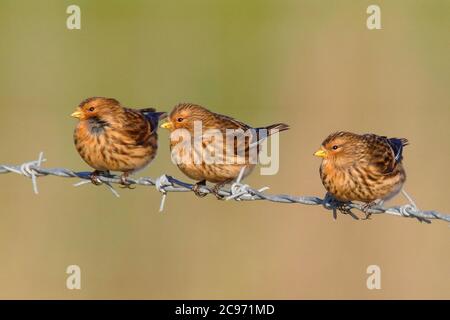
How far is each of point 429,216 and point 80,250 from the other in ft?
18.2

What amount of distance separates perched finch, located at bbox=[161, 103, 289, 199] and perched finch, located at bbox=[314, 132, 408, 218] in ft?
1.49

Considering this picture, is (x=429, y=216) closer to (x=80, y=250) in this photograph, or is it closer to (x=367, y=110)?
(x=80, y=250)

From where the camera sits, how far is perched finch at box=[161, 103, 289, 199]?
8664 millimetres

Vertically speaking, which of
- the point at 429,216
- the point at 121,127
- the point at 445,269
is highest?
the point at 121,127

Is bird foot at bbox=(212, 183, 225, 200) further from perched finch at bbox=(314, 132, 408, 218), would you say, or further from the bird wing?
the bird wing

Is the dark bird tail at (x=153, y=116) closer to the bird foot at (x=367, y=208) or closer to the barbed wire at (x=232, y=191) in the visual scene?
the barbed wire at (x=232, y=191)

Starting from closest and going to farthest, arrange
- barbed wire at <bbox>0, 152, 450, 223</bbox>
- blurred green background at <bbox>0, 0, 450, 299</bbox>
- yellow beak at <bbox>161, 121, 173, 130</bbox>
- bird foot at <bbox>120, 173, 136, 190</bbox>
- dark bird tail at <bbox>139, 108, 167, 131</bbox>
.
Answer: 1. barbed wire at <bbox>0, 152, 450, 223</bbox>
2. bird foot at <bbox>120, 173, 136, 190</bbox>
3. yellow beak at <bbox>161, 121, 173, 130</bbox>
4. dark bird tail at <bbox>139, 108, 167, 131</bbox>
5. blurred green background at <bbox>0, 0, 450, 299</bbox>

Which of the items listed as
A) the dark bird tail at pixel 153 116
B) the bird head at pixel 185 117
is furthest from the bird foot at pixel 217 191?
the dark bird tail at pixel 153 116

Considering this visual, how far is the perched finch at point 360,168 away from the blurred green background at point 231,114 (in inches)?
92.0

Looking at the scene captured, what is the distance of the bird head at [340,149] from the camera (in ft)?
28.3

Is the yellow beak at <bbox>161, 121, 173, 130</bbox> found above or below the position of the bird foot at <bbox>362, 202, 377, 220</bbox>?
above

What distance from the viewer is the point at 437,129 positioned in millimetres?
13766

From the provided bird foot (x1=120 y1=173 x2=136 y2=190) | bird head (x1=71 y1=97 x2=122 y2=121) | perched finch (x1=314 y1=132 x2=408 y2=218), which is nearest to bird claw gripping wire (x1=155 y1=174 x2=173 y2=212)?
bird foot (x1=120 y1=173 x2=136 y2=190)

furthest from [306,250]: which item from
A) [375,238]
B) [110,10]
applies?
[110,10]
